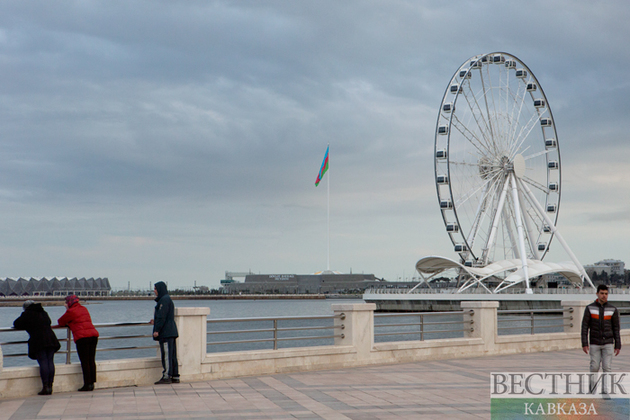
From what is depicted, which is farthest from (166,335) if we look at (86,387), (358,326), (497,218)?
(497,218)

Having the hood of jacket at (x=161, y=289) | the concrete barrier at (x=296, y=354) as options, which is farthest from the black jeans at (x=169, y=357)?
the hood of jacket at (x=161, y=289)

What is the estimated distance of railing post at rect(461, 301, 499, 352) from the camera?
1842 cm

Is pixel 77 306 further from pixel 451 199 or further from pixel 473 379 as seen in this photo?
pixel 451 199

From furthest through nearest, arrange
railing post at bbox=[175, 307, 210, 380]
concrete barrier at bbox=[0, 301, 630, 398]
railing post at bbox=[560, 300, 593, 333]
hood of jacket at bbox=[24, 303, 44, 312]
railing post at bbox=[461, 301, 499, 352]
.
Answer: railing post at bbox=[560, 300, 593, 333]
railing post at bbox=[461, 301, 499, 352]
railing post at bbox=[175, 307, 210, 380]
concrete barrier at bbox=[0, 301, 630, 398]
hood of jacket at bbox=[24, 303, 44, 312]

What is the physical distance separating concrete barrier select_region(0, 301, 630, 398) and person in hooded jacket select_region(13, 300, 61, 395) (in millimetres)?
236

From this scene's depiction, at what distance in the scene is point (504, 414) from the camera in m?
9.78

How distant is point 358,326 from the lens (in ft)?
52.3

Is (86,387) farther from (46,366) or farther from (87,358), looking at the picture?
(46,366)

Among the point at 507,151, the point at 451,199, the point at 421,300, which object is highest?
the point at 507,151

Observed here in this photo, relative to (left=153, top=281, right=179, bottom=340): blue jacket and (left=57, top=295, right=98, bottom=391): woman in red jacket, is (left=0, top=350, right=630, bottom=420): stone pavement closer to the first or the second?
(left=57, top=295, right=98, bottom=391): woman in red jacket

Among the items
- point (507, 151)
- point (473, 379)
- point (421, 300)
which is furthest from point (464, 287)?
point (473, 379)

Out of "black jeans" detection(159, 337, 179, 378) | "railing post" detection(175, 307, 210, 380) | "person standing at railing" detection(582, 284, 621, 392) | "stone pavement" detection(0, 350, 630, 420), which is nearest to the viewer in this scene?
"stone pavement" detection(0, 350, 630, 420)

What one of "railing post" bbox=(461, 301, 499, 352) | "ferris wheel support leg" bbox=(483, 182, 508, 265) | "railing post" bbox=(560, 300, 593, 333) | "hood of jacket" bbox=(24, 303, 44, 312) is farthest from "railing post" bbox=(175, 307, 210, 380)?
"ferris wheel support leg" bbox=(483, 182, 508, 265)

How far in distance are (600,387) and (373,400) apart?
4.20 m
